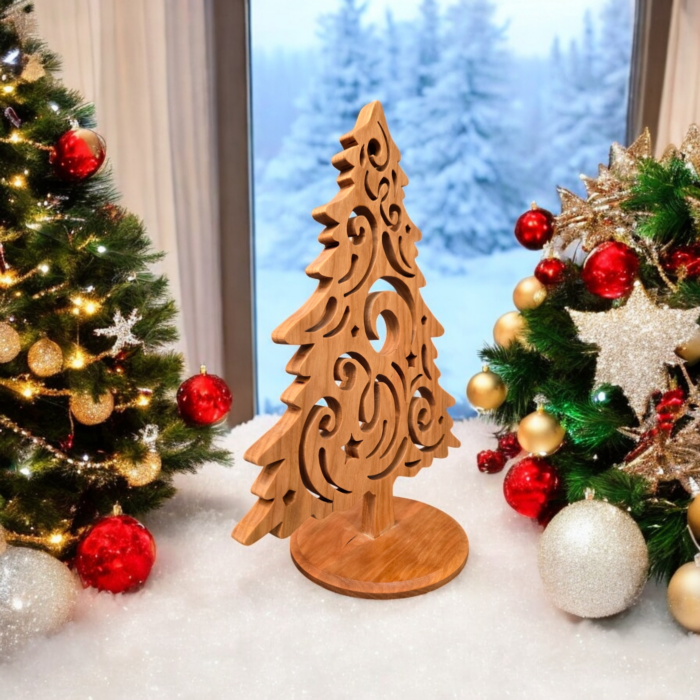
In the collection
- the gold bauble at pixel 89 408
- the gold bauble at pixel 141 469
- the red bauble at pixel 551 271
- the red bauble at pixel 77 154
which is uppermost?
the red bauble at pixel 77 154

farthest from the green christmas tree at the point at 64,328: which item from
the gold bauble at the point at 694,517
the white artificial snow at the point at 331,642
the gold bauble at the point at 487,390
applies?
the gold bauble at the point at 694,517

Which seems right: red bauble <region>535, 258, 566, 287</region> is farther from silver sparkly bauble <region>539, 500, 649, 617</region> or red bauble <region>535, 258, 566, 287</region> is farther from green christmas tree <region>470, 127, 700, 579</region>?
silver sparkly bauble <region>539, 500, 649, 617</region>

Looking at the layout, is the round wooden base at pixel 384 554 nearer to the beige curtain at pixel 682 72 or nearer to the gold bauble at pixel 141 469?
the gold bauble at pixel 141 469

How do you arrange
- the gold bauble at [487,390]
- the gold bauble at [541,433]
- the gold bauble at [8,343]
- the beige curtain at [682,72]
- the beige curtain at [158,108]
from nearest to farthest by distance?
1. the gold bauble at [8,343]
2. the gold bauble at [541,433]
3. the gold bauble at [487,390]
4. the beige curtain at [158,108]
5. the beige curtain at [682,72]

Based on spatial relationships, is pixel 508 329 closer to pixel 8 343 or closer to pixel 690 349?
pixel 690 349

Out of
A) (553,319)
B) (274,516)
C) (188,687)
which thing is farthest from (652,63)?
(188,687)

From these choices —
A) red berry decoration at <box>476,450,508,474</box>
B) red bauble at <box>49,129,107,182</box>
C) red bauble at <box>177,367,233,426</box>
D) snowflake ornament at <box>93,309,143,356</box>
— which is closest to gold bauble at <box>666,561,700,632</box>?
red berry decoration at <box>476,450,508,474</box>

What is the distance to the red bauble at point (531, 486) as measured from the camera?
965mm

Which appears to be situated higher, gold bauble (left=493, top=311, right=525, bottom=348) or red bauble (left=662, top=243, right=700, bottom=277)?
red bauble (left=662, top=243, right=700, bottom=277)

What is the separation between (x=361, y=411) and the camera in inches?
34.3

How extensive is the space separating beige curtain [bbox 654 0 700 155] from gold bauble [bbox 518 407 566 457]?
0.99 m

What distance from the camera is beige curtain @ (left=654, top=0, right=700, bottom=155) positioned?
1.60 meters

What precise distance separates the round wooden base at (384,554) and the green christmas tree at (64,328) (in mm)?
233

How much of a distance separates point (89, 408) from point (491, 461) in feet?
2.13
